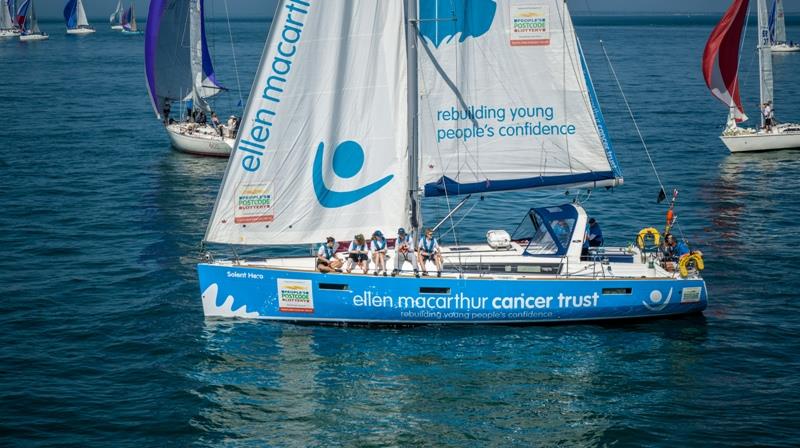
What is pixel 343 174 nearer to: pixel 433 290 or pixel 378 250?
pixel 378 250

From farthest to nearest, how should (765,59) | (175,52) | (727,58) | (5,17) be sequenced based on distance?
(5,17), (175,52), (765,59), (727,58)

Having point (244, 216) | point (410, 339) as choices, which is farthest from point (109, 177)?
point (410, 339)

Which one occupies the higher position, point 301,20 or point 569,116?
point 301,20

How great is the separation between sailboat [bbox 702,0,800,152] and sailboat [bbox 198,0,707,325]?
105 ft

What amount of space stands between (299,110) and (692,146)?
40329 mm

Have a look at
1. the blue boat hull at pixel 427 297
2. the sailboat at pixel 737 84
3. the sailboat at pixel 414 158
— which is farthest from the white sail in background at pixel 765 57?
the blue boat hull at pixel 427 297

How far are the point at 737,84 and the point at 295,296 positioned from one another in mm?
39104

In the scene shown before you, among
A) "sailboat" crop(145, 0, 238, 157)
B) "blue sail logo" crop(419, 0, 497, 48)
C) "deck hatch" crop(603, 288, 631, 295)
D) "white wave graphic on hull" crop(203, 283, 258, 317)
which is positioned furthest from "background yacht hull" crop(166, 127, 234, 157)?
"deck hatch" crop(603, 288, 631, 295)

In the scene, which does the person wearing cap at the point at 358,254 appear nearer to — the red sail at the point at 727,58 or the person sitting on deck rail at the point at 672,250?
the person sitting on deck rail at the point at 672,250

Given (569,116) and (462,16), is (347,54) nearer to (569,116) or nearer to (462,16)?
(462,16)

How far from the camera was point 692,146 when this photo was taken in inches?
2473

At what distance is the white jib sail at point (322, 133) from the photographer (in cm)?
2862

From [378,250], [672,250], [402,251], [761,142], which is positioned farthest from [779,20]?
[378,250]

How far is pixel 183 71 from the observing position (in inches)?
2450
